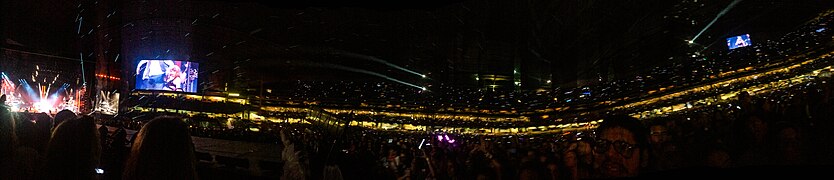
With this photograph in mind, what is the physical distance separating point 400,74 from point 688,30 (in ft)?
26.0

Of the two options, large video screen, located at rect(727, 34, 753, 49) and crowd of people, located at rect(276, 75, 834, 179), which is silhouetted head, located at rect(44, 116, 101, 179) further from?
large video screen, located at rect(727, 34, 753, 49)

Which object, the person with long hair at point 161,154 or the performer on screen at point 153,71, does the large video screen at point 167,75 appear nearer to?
the performer on screen at point 153,71

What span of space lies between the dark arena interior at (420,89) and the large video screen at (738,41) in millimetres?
31

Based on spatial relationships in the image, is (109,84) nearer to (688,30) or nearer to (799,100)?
(688,30)

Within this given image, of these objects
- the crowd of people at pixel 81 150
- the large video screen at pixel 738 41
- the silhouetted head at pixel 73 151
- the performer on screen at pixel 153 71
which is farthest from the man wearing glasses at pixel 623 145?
the performer on screen at pixel 153 71

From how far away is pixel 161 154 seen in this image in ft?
6.83

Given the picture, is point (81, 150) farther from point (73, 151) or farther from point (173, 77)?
point (173, 77)

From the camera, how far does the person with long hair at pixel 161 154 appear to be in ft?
6.80

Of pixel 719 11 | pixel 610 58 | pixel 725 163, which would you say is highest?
pixel 719 11

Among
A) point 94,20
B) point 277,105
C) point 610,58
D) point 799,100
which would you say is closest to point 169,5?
point 94,20

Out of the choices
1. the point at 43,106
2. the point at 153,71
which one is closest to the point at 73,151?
the point at 153,71

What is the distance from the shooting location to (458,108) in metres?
10.8

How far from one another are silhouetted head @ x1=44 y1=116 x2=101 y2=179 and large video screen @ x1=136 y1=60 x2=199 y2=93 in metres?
15.3

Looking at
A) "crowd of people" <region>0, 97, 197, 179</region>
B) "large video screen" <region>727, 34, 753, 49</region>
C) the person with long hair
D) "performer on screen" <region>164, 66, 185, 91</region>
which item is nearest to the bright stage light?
"performer on screen" <region>164, 66, 185, 91</region>
